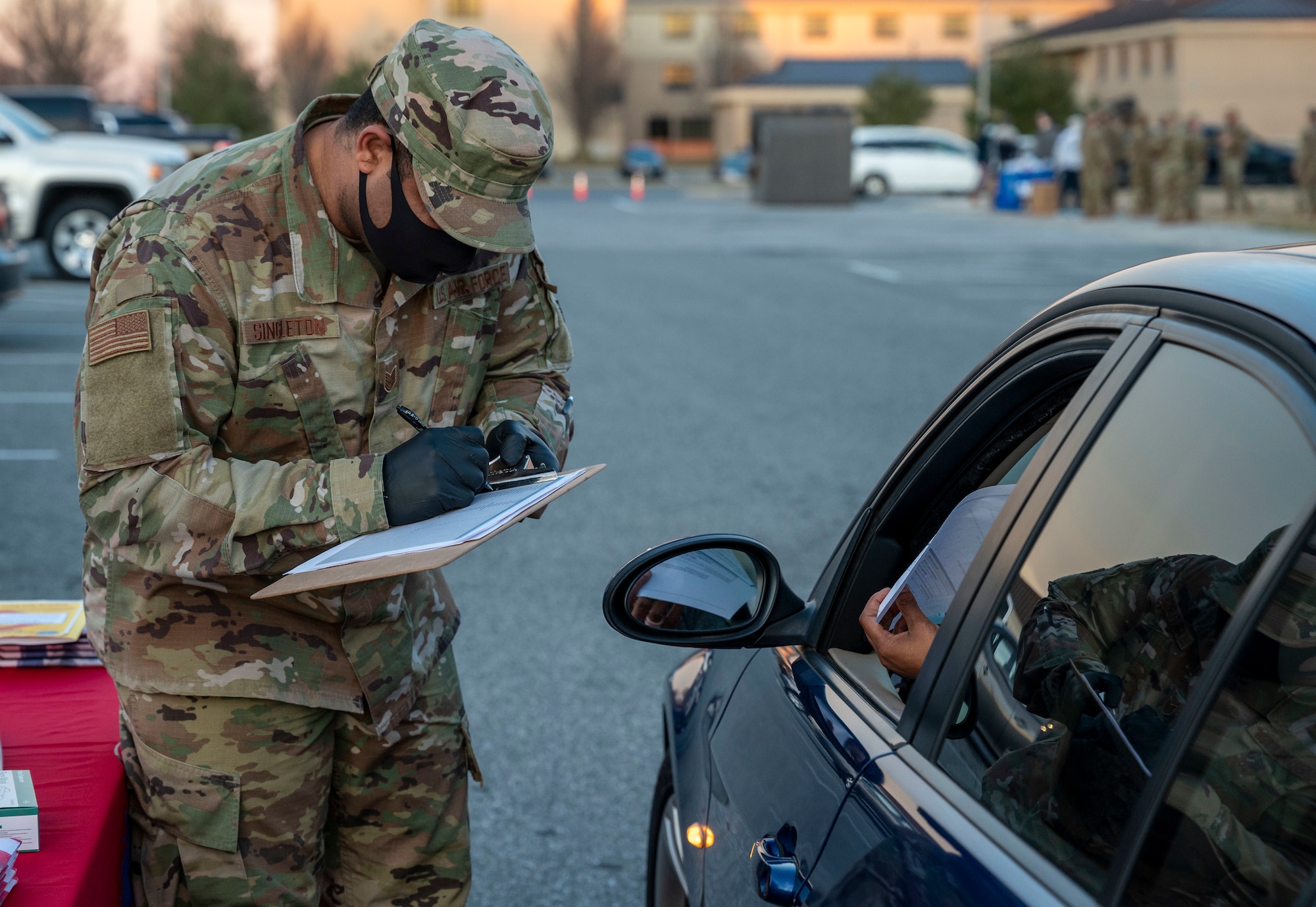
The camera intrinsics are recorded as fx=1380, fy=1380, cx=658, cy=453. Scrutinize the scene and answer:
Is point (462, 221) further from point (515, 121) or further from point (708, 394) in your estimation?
point (708, 394)

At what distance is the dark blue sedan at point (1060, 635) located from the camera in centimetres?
119

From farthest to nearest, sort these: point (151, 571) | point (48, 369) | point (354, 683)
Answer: point (48, 369), point (354, 683), point (151, 571)

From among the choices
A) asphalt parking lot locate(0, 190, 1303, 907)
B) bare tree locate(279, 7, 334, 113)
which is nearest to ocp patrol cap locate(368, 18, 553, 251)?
asphalt parking lot locate(0, 190, 1303, 907)

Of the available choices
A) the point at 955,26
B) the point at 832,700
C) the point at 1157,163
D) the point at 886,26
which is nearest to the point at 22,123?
the point at 832,700

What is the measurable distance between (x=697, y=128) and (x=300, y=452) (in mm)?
81559

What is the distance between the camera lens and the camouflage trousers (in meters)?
2.18

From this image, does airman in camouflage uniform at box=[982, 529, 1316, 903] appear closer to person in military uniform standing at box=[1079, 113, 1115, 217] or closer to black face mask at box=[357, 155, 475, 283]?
black face mask at box=[357, 155, 475, 283]

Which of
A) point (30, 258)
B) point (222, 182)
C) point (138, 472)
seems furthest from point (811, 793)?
point (30, 258)

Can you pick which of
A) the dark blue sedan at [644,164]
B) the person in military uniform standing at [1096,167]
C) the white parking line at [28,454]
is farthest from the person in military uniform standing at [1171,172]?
the dark blue sedan at [644,164]

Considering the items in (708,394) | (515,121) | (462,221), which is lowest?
(708,394)

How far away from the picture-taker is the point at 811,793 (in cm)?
173

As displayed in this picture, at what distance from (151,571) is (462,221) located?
70 centimetres

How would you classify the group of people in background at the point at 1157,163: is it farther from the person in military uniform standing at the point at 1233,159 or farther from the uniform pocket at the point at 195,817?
the uniform pocket at the point at 195,817

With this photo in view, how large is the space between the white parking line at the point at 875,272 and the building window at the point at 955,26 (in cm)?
6405
